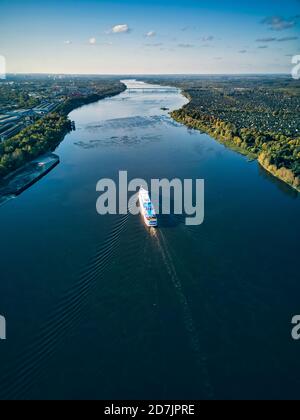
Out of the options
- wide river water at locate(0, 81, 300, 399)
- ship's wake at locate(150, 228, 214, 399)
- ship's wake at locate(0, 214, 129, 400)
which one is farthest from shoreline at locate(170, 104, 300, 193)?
ship's wake at locate(0, 214, 129, 400)

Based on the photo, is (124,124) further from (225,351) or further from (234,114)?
(225,351)

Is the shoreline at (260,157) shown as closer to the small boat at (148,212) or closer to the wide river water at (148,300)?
the wide river water at (148,300)

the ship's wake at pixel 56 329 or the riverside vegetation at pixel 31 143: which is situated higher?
the riverside vegetation at pixel 31 143

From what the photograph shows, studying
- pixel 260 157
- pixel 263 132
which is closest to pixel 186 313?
pixel 260 157

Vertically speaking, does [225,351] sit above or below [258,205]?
below

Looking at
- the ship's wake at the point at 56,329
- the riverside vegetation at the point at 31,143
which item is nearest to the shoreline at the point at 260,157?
the ship's wake at the point at 56,329

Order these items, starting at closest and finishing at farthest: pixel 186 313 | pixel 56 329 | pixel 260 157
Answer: pixel 56 329 → pixel 186 313 → pixel 260 157

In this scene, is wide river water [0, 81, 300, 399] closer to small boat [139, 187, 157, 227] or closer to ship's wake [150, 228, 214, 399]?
Result: ship's wake [150, 228, 214, 399]

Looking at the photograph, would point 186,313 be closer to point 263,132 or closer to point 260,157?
point 260,157
